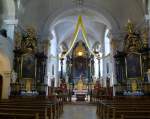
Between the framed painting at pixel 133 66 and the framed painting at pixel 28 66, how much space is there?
640 cm

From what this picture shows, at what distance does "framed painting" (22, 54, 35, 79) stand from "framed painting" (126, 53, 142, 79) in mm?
6404

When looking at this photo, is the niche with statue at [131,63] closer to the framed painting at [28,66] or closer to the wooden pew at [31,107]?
the framed painting at [28,66]

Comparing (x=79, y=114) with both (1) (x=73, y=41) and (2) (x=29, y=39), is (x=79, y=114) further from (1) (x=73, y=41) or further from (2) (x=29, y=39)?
(1) (x=73, y=41)

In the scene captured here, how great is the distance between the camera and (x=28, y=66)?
1318cm

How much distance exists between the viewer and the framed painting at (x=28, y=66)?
42.2ft

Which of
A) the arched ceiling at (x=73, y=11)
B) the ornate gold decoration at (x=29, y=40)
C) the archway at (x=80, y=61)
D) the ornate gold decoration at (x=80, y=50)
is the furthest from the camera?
the ornate gold decoration at (x=80, y=50)

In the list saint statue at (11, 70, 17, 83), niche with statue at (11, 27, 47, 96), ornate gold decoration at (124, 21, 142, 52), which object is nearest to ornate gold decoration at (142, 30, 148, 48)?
ornate gold decoration at (124, 21, 142, 52)

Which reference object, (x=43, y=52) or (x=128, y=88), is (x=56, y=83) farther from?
(x=128, y=88)

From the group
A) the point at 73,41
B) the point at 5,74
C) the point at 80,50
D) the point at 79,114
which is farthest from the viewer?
the point at 80,50

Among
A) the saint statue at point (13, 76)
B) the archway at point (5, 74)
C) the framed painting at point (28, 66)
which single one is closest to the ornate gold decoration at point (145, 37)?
the framed painting at point (28, 66)

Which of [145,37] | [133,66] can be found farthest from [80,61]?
[145,37]

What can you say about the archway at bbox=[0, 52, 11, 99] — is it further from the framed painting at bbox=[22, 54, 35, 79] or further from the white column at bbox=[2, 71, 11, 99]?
the framed painting at bbox=[22, 54, 35, 79]

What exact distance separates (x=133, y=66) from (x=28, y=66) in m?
7.00

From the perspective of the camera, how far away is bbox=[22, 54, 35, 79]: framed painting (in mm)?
12850
